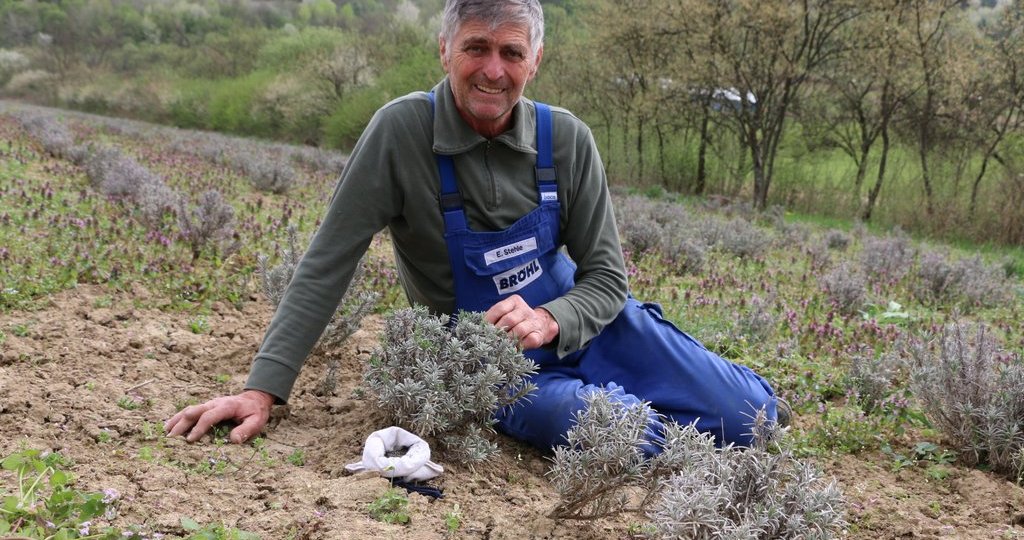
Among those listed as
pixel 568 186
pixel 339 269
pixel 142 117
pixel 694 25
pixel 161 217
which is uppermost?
pixel 694 25

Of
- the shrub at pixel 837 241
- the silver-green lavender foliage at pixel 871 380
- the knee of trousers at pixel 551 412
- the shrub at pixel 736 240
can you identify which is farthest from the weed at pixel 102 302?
the shrub at pixel 837 241

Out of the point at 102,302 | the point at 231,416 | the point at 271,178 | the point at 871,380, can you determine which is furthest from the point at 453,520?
the point at 271,178

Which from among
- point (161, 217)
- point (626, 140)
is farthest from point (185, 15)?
point (161, 217)

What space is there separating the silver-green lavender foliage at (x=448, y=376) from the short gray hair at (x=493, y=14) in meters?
1.00

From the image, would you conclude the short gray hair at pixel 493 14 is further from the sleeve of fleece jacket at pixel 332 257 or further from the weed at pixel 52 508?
the weed at pixel 52 508

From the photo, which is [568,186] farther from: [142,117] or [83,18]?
[83,18]

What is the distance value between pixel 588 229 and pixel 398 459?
1200 mm

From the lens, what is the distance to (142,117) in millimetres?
46688

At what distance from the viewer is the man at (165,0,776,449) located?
99.0 inches

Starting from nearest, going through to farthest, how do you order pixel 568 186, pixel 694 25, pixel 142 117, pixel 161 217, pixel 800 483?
pixel 800 483 < pixel 568 186 < pixel 161 217 < pixel 694 25 < pixel 142 117

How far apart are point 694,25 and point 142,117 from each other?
40.8 meters

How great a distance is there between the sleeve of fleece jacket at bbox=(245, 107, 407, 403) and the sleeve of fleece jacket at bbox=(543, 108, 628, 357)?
0.64 metres

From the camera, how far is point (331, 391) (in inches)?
123

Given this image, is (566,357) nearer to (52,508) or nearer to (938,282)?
(52,508)
